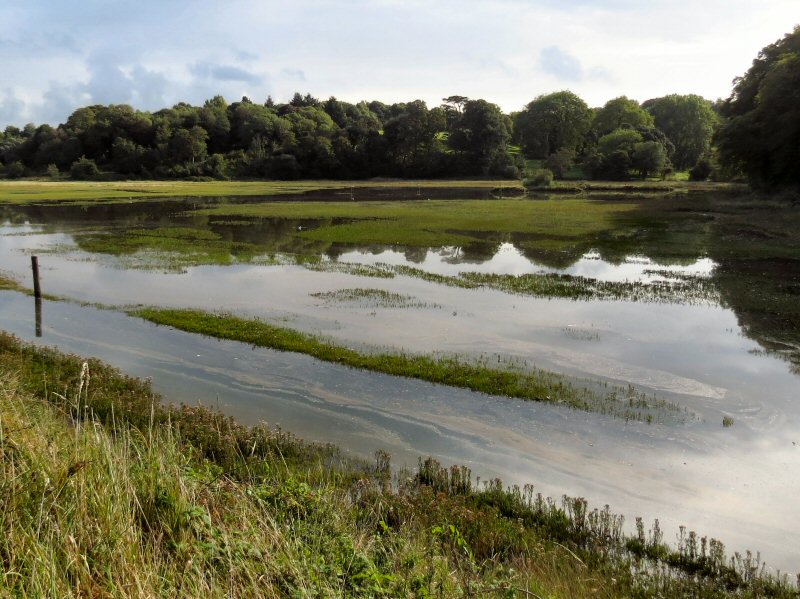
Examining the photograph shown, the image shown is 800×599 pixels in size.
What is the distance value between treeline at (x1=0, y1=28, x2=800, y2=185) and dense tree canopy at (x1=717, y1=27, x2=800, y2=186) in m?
37.1

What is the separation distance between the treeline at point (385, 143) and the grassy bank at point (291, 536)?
97.2 metres

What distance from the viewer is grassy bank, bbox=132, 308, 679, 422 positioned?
1461cm

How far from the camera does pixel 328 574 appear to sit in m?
5.95

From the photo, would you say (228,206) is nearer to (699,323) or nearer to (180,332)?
(180,332)

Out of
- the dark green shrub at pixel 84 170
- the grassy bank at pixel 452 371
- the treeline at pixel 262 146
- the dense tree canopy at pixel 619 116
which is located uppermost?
the dense tree canopy at pixel 619 116

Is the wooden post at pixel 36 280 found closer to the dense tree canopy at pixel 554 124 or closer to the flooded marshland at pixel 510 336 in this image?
the flooded marshland at pixel 510 336

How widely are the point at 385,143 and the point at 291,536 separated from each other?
12772 centimetres

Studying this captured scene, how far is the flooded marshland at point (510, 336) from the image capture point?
1178 centimetres

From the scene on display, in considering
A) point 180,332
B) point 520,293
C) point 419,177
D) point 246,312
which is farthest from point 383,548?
point 419,177

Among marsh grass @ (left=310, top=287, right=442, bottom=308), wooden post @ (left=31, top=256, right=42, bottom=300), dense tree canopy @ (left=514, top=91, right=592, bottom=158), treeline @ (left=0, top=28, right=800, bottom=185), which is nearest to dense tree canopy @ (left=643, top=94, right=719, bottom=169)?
treeline @ (left=0, top=28, right=800, bottom=185)

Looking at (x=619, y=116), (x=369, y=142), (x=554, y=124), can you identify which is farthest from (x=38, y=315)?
(x=619, y=116)

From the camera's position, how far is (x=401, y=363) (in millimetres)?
17234

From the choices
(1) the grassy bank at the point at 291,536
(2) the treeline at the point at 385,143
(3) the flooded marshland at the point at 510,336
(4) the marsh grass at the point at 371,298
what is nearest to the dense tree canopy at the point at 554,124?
(2) the treeline at the point at 385,143

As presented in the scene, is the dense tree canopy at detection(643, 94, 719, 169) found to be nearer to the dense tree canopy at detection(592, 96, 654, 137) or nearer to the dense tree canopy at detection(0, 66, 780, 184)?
the dense tree canopy at detection(0, 66, 780, 184)
